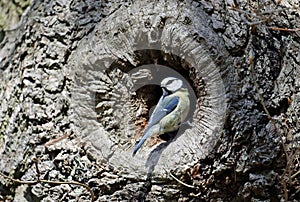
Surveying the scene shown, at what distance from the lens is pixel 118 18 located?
6.42 feet

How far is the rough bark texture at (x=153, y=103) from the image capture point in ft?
6.14

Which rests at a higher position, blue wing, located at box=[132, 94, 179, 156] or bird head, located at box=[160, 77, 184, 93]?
bird head, located at box=[160, 77, 184, 93]

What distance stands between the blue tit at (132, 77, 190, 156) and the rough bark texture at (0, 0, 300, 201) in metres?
0.04

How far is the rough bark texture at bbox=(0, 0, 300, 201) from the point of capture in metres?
1.87

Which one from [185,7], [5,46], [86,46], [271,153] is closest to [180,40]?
[185,7]

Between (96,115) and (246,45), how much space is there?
53cm

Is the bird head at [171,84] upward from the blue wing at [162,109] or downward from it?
upward

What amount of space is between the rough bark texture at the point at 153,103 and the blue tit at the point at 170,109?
39 millimetres

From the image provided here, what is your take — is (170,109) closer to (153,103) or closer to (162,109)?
(162,109)

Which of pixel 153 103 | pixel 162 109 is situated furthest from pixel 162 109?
pixel 153 103

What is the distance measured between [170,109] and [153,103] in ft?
0.52

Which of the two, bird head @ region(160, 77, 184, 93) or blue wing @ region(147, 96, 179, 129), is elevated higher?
bird head @ region(160, 77, 184, 93)

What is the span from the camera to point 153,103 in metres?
2.08

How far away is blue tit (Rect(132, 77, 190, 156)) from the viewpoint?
1905mm
